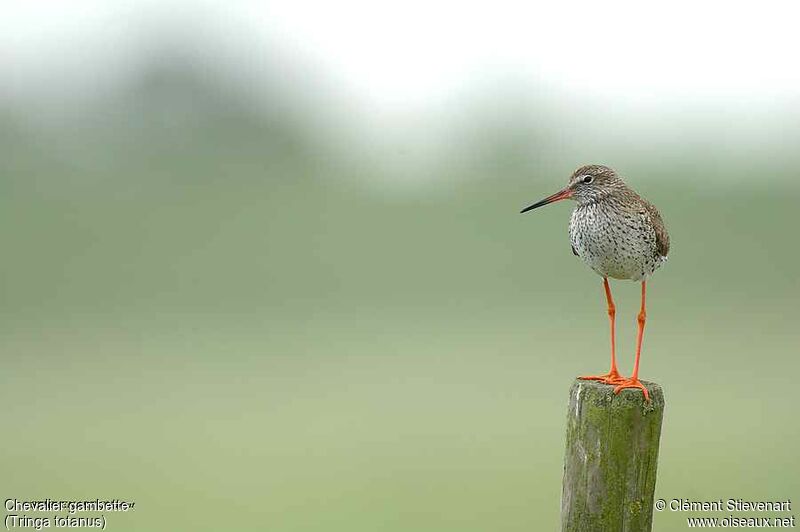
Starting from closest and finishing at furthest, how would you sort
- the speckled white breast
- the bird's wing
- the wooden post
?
the wooden post < the speckled white breast < the bird's wing

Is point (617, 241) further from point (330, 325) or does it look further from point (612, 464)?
point (330, 325)

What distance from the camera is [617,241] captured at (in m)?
6.81

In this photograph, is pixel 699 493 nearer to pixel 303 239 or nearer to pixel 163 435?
pixel 163 435

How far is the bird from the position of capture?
22.4 ft

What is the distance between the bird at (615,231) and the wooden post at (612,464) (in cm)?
139

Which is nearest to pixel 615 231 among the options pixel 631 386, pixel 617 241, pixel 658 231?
pixel 617 241

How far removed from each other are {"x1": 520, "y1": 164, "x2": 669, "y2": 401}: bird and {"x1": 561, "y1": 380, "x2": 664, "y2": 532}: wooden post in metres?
1.39

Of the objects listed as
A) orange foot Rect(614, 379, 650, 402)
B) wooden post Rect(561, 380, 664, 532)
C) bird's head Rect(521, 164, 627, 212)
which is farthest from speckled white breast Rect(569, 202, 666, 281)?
wooden post Rect(561, 380, 664, 532)

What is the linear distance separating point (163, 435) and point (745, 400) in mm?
9710

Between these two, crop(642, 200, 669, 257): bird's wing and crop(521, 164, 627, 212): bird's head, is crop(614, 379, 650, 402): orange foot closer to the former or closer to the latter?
crop(642, 200, 669, 257): bird's wing

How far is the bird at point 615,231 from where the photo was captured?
6.82 metres

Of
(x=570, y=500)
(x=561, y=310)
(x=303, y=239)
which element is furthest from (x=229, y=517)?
(x=303, y=239)

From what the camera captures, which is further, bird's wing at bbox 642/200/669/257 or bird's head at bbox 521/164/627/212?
bird's head at bbox 521/164/627/212

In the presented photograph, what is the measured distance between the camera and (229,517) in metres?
12.6
